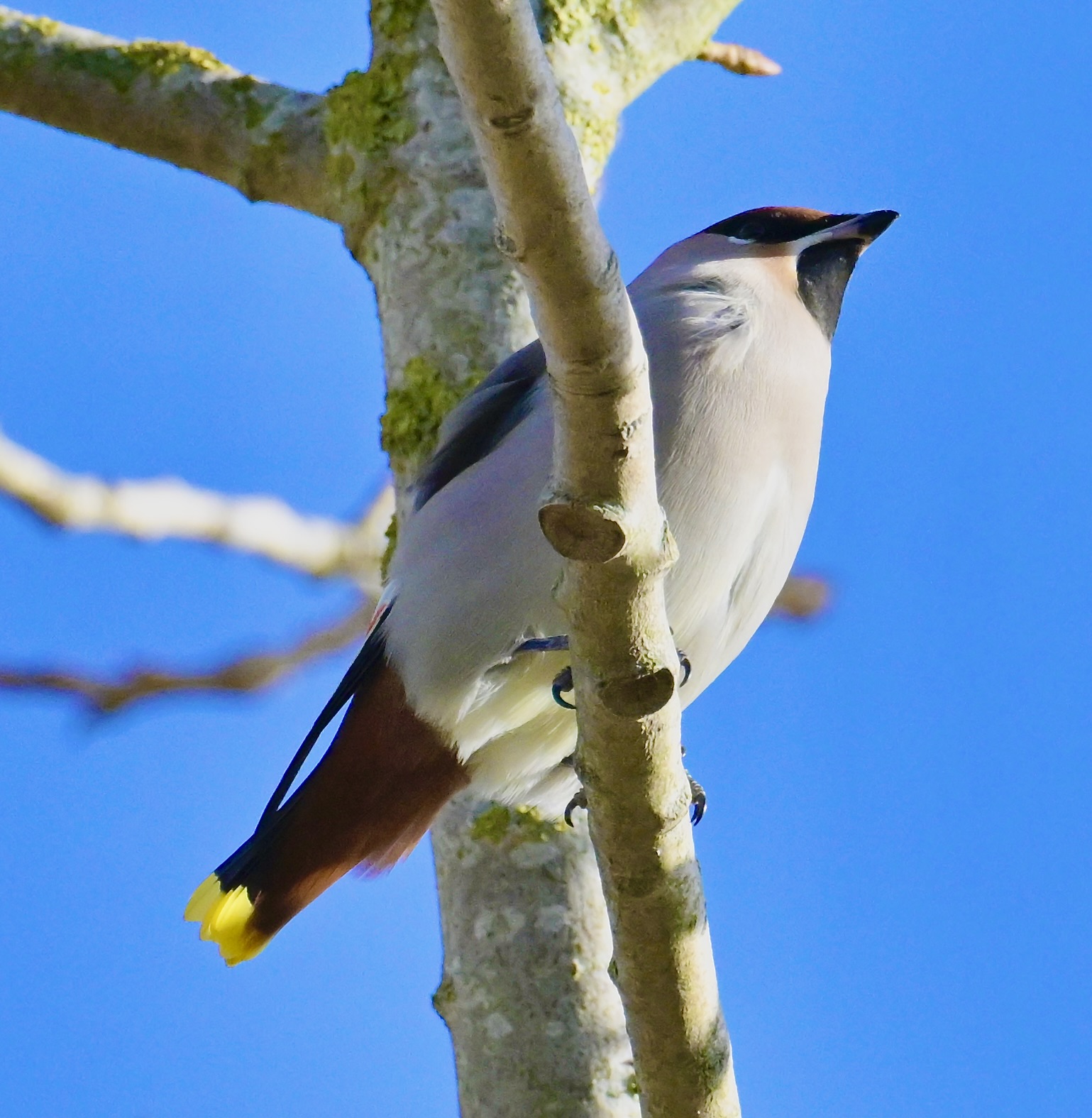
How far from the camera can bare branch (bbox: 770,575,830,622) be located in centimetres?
601

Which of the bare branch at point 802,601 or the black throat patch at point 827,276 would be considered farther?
the bare branch at point 802,601

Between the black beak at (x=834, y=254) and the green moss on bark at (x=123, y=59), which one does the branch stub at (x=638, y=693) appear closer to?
the black beak at (x=834, y=254)

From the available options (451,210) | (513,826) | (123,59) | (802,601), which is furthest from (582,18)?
(802,601)

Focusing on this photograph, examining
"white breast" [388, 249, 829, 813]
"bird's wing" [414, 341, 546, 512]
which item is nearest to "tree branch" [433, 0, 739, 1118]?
"white breast" [388, 249, 829, 813]

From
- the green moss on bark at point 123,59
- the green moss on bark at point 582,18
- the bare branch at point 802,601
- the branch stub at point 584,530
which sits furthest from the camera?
the bare branch at point 802,601

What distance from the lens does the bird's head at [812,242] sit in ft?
12.4

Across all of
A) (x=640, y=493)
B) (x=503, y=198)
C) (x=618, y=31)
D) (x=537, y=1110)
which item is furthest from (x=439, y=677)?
(x=618, y=31)

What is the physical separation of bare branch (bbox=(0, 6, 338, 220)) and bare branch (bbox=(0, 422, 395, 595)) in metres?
1.06

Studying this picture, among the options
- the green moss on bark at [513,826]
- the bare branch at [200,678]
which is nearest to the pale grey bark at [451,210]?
the green moss on bark at [513,826]

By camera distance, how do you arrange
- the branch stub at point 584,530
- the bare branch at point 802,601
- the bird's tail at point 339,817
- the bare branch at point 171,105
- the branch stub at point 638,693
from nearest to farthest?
the branch stub at point 584,530
the branch stub at point 638,693
the bird's tail at point 339,817
the bare branch at point 171,105
the bare branch at point 802,601

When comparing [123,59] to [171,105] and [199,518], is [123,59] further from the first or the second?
[199,518]

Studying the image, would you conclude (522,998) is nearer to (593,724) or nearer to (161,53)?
(593,724)

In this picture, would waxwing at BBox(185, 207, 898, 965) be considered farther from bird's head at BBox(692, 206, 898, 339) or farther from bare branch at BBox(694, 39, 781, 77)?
bare branch at BBox(694, 39, 781, 77)

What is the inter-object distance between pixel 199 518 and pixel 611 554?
373 centimetres
